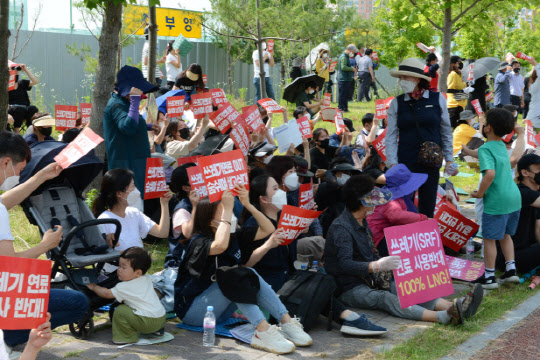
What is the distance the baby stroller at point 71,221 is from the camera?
209 inches

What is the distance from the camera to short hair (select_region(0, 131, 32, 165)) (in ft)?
15.0

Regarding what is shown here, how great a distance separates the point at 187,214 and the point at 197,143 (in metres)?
2.47

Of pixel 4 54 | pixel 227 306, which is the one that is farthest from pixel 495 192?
pixel 4 54

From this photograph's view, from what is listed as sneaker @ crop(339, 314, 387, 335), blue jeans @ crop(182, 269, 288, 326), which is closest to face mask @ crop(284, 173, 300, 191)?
blue jeans @ crop(182, 269, 288, 326)

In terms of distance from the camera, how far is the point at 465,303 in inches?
234

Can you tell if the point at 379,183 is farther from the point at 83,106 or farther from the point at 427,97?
the point at 83,106

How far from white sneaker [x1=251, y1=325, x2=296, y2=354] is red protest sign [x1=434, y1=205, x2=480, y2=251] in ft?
10.8

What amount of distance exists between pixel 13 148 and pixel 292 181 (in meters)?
3.34

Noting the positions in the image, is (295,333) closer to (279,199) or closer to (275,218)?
(275,218)

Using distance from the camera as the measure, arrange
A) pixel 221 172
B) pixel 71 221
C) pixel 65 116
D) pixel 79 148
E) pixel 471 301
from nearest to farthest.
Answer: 1. pixel 79 148
2. pixel 221 172
3. pixel 71 221
4. pixel 471 301
5. pixel 65 116

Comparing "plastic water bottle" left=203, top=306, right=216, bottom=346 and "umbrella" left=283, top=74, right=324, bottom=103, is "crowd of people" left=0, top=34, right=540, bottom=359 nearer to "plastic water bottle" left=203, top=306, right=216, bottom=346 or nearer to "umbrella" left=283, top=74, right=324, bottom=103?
"plastic water bottle" left=203, top=306, right=216, bottom=346

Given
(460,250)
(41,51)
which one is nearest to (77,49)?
(41,51)

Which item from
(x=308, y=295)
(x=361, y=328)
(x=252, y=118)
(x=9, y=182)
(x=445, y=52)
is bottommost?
(x=361, y=328)

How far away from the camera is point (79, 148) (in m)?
5.02
